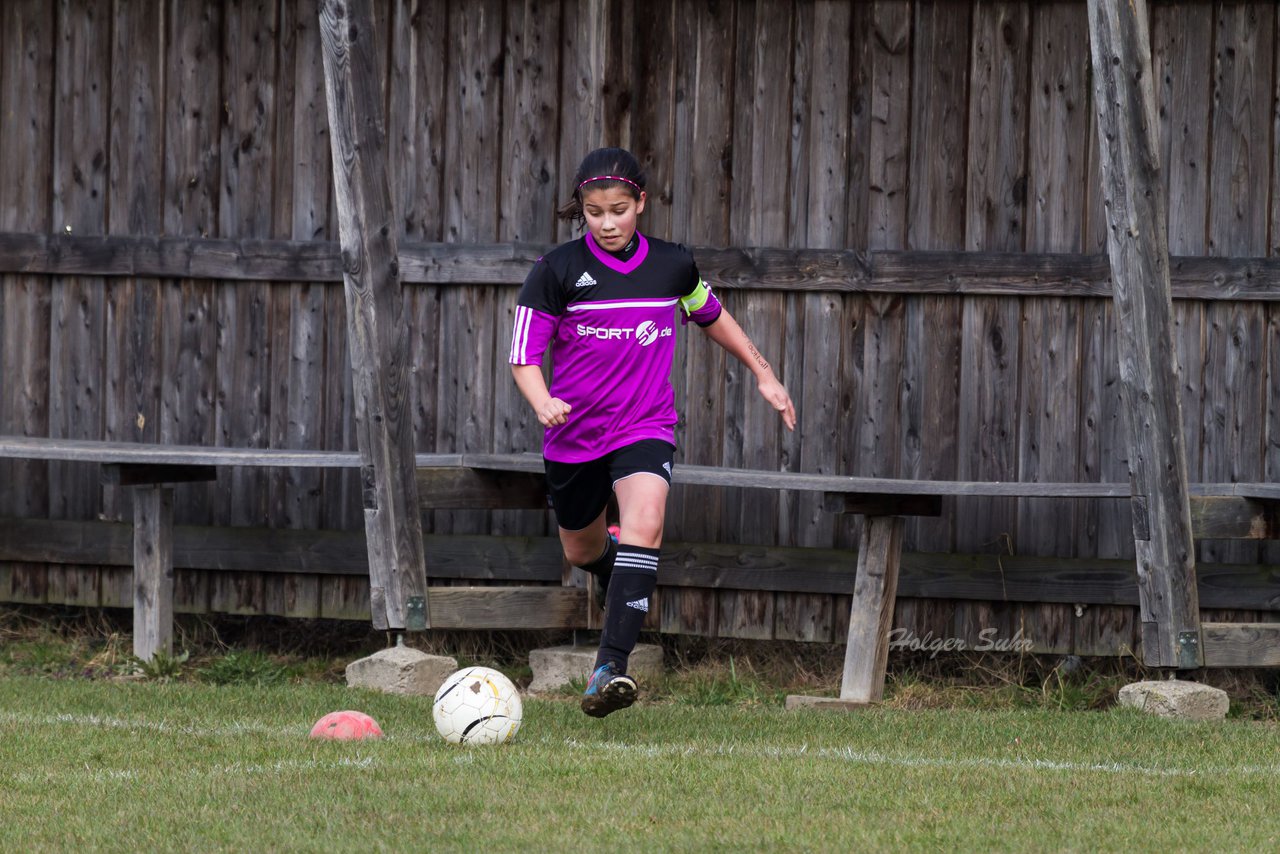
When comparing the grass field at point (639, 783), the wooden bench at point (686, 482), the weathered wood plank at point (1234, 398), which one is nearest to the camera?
the grass field at point (639, 783)

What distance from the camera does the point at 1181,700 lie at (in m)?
7.00

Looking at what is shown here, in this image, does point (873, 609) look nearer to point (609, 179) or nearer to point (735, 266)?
point (735, 266)

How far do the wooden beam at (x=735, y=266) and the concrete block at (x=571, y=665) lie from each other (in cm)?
184

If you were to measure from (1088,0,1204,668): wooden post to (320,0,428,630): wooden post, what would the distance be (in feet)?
10.1

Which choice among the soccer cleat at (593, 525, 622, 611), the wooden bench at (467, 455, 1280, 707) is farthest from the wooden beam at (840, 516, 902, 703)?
the soccer cleat at (593, 525, 622, 611)

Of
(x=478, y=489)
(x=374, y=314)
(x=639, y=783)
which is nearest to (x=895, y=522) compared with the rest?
(x=478, y=489)

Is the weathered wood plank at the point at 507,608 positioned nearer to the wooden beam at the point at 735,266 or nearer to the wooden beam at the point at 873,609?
the wooden beam at the point at 873,609

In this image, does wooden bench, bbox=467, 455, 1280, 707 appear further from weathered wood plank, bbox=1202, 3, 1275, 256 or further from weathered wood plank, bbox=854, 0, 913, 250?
weathered wood plank, bbox=854, 0, 913, 250

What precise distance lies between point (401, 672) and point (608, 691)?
1.96 m

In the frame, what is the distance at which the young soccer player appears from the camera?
610 centimetres

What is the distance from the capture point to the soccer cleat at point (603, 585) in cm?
713

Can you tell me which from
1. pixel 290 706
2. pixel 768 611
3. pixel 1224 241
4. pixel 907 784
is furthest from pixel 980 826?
pixel 1224 241

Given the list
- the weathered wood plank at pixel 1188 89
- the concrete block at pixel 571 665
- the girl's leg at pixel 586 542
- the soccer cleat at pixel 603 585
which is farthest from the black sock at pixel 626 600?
the weathered wood plank at pixel 1188 89

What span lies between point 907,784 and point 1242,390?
3.81 metres
